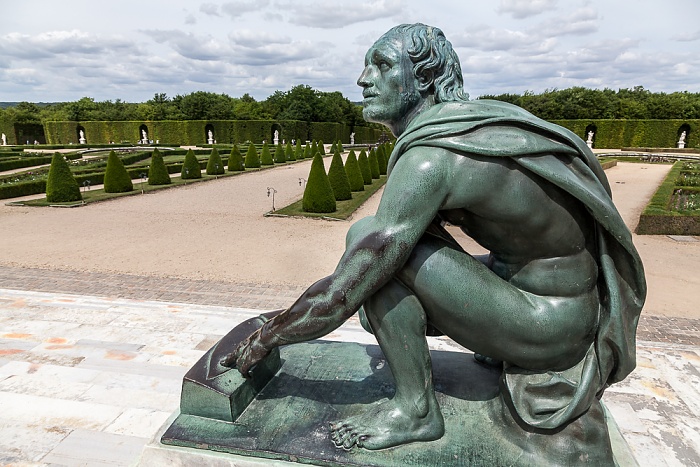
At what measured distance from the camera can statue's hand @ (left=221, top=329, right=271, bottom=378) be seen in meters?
2.26

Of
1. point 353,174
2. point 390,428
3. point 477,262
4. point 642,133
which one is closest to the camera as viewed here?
point 477,262

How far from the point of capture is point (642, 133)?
49.4m

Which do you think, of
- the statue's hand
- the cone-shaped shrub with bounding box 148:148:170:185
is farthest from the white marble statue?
the statue's hand

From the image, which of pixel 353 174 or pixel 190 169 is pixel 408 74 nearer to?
pixel 353 174

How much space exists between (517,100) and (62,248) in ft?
208

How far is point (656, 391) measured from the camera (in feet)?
11.7

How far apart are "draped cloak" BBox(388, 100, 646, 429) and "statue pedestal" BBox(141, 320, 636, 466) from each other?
14 cm

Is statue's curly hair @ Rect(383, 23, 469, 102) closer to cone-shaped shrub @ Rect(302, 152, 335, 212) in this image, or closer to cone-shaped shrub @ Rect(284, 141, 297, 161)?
cone-shaped shrub @ Rect(302, 152, 335, 212)

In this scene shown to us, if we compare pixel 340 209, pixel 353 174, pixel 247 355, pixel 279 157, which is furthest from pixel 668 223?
pixel 279 157

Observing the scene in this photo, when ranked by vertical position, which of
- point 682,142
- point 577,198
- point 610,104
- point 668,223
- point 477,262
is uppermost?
point 610,104

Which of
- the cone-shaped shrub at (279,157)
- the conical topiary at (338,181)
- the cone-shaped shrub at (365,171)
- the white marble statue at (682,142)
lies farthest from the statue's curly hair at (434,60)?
the white marble statue at (682,142)

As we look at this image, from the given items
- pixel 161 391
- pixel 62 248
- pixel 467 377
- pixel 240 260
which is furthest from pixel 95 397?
pixel 62 248

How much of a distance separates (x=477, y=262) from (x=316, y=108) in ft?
195

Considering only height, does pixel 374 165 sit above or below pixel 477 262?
below
